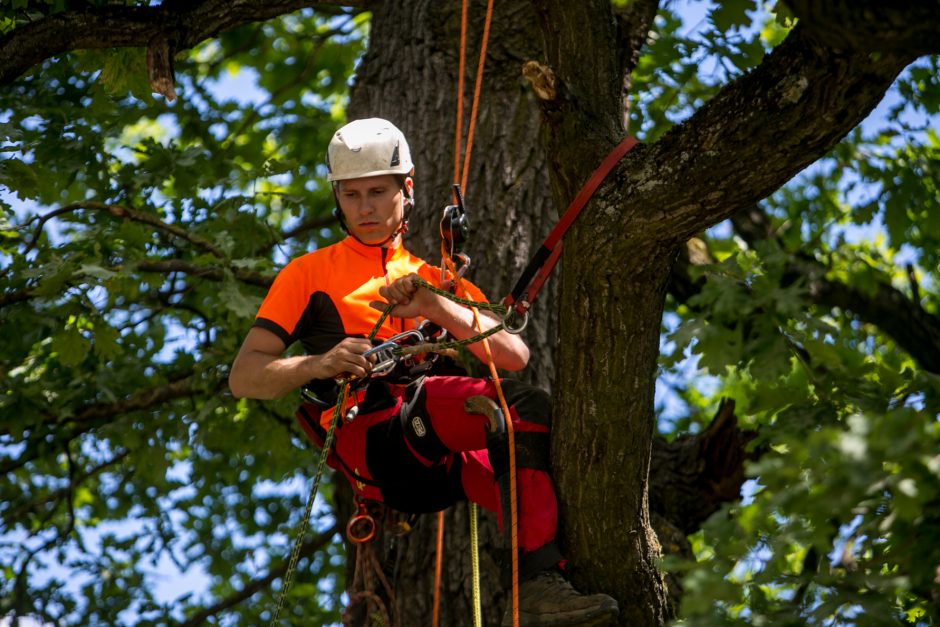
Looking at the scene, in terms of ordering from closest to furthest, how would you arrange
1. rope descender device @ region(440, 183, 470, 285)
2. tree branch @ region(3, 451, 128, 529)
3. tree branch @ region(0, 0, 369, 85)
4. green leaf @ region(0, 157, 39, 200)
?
1. rope descender device @ region(440, 183, 470, 285)
2. tree branch @ region(0, 0, 369, 85)
3. green leaf @ region(0, 157, 39, 200)
4. tree branch @ region(3, 451, 128, 529)

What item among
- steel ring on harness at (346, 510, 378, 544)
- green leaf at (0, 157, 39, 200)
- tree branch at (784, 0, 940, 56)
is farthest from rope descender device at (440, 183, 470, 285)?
→ green leaf at (0, 157, 39, 200)

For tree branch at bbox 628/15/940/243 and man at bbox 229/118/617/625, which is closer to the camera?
tree branch at bbox 628/15/940/243

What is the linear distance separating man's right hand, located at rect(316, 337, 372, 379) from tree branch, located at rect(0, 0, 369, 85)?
5.11ft

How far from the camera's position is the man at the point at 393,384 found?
3.44 m

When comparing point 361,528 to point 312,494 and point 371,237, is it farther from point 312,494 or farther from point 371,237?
point 371,237

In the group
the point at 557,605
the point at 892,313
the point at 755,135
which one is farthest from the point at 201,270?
the point at 892,313

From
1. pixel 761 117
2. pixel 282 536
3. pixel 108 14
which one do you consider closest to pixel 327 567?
pixel 282 536

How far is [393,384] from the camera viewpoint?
3775mm

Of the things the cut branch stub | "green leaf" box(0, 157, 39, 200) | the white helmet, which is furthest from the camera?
"green leaf" box(0, 157, 39, 200)

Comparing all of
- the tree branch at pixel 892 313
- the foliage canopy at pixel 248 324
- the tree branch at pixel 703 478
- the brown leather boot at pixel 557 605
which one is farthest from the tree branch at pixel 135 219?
the tree branch at pixel 892 313

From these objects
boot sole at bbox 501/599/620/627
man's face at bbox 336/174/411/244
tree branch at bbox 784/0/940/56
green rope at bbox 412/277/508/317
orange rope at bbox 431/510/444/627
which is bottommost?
boot sole at bbox 501/599/620/627

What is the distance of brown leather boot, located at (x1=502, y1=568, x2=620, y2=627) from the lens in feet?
10.5

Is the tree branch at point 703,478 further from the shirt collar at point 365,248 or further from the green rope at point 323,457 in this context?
the green rope at point 323,457

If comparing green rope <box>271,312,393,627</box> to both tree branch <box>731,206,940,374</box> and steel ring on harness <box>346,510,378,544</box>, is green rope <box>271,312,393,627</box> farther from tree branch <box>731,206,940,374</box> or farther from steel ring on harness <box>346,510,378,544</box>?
tree branch <box>731,206,940,374</box>
